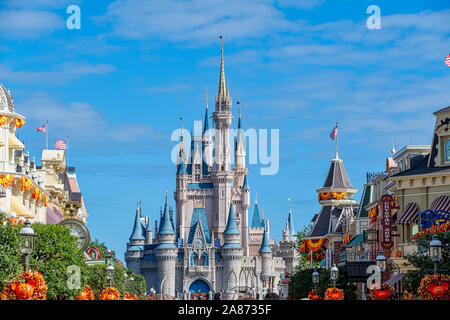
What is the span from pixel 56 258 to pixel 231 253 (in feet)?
478

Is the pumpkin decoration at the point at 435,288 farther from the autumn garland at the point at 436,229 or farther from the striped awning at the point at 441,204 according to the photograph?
the striped awning at the point at 441,204

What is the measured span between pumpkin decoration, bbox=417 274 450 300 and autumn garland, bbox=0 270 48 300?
11976 millimetres

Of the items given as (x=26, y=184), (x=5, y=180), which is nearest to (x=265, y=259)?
(x=26, y=184)

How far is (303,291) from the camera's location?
68.9 meters

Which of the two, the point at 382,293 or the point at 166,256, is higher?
the point at 166,256

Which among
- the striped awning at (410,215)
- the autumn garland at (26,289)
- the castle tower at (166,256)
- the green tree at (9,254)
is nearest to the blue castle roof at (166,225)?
the castle tower at (166,256)

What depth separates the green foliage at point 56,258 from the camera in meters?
43.1

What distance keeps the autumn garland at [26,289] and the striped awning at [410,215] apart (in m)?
26.7

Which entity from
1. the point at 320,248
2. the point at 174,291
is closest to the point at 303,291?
the point at 320,248

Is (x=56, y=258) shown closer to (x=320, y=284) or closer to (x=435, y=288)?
(x=320, y=284)

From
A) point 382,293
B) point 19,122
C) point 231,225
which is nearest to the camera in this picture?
point 382,293

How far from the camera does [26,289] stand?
1139 inches

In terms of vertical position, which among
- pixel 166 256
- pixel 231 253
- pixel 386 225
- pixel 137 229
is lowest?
pixel 386 225
